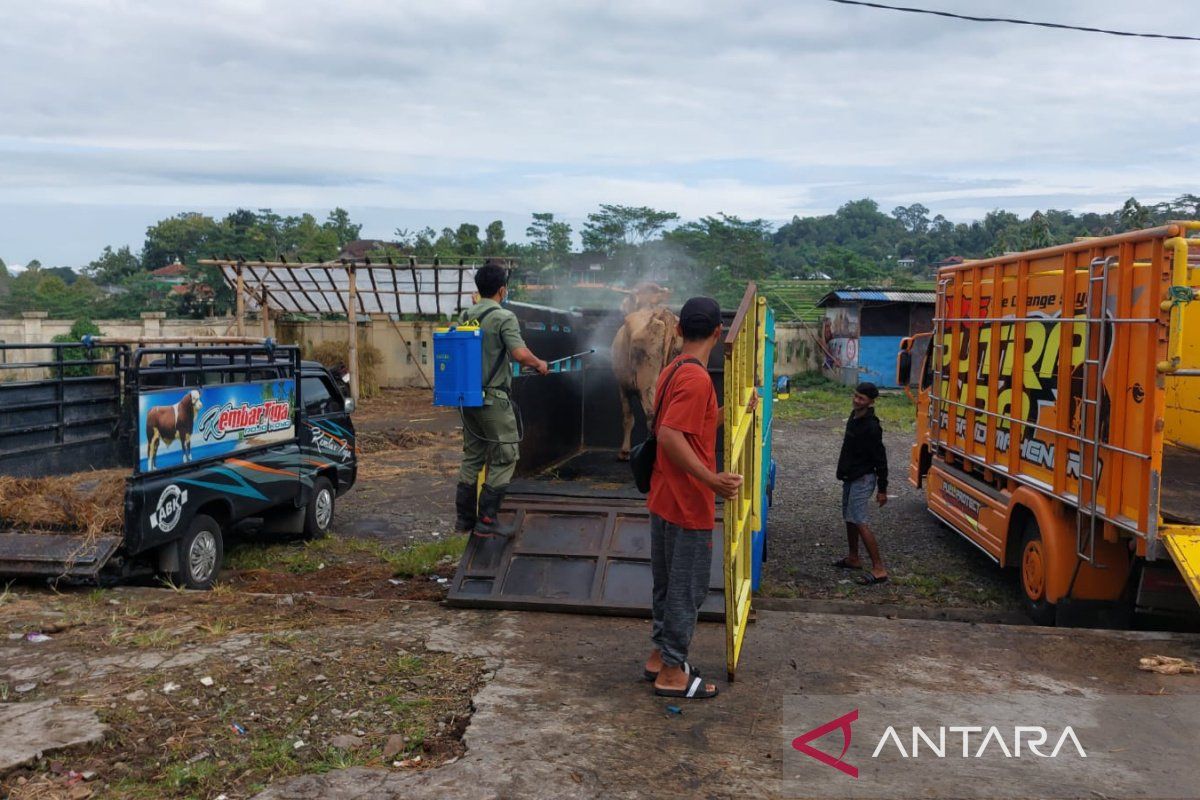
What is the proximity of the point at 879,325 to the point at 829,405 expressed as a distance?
12.3ft

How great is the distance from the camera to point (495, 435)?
21.2 feet

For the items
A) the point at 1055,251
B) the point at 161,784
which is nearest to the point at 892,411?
the point at 1055,251

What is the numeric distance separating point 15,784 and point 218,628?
1.80m

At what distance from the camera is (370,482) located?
12.6 metres

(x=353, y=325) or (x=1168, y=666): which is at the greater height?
(x=353, y=325)

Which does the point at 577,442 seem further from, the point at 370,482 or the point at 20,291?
the point at 20,291

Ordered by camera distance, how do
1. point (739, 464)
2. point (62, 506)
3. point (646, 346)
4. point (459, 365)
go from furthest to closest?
1. point (646, 346)
2. point (62, 506)
3. point (459, 365)
4. point (739, 464)

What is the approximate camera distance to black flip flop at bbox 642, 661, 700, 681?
15.1ft

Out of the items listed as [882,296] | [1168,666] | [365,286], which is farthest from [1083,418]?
[882,296]

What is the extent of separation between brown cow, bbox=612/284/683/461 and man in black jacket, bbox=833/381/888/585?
1677 millimetres

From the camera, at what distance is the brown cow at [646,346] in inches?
331

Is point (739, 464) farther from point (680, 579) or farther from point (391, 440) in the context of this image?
point (391, 440)

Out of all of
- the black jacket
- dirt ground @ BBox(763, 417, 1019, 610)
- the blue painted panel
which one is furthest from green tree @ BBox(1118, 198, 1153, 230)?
the black jacket

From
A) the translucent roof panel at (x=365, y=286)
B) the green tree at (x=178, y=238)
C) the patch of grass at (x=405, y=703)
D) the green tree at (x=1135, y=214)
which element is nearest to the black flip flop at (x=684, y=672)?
the patch of grass at (x=405, y=703)
